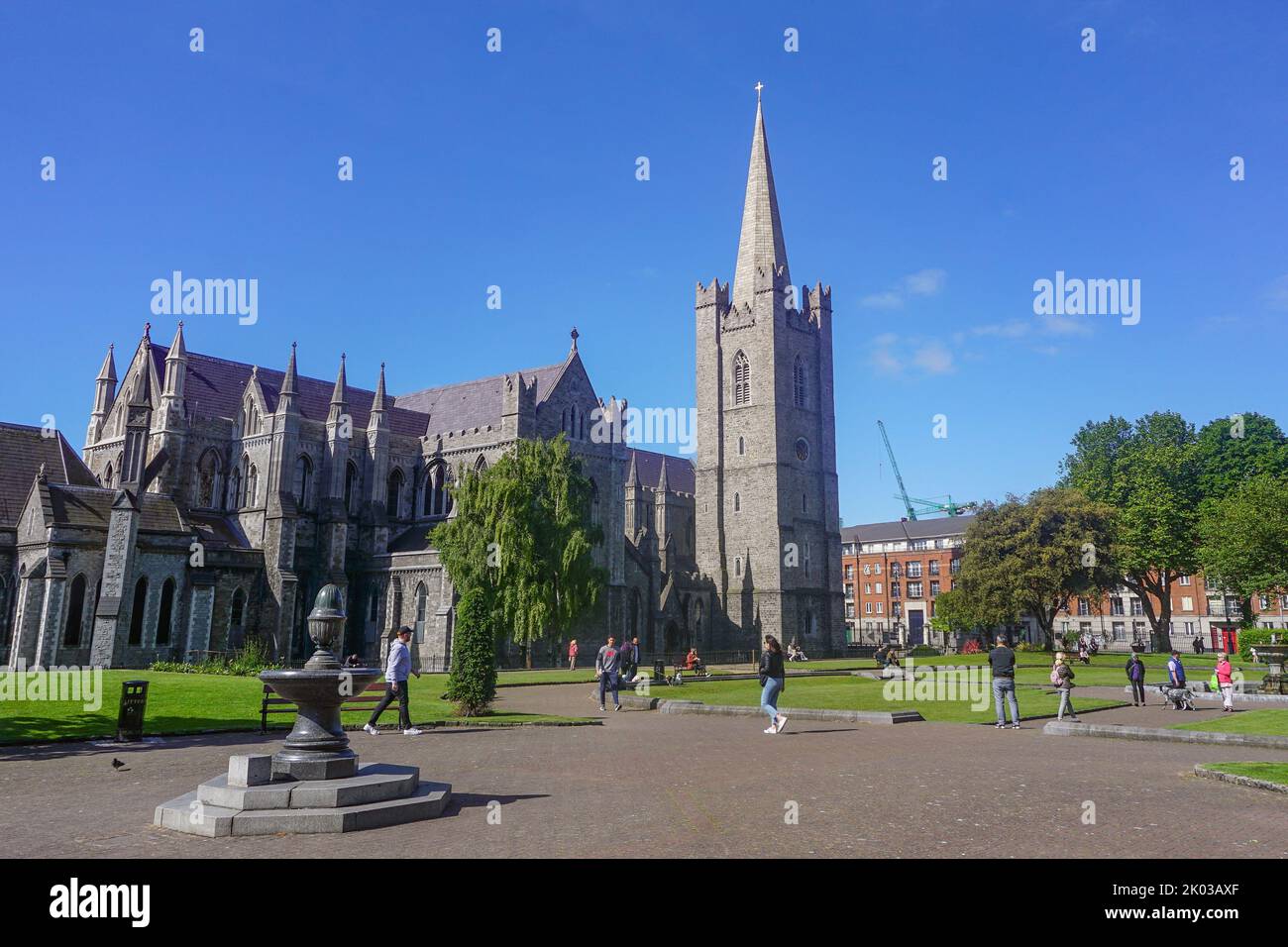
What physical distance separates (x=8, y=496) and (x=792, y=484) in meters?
51.3

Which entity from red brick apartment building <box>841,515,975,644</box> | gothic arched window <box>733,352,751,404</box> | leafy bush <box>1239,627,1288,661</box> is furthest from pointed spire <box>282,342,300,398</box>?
red brick apartment building <box>841,515,975,644</box>

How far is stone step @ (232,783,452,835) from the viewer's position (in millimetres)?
9156

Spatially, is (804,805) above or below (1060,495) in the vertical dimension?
below

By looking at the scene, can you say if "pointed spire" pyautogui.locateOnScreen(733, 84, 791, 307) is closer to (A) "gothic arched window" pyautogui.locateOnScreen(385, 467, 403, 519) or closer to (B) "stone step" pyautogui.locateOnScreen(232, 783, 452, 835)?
(A) "gothic arched window" pyautogui.locateOnScreen(385, 467, 403, 519)

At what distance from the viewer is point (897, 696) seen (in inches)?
1110

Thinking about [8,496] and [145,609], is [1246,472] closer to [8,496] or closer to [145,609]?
[145,609]

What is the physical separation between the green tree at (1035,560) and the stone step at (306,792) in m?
52.0

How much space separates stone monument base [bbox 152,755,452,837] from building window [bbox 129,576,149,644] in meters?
34.9

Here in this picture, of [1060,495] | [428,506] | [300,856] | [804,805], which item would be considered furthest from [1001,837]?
[1060,495]

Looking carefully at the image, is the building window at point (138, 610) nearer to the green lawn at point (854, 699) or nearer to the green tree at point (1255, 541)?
the green lawn at point (854, 699)

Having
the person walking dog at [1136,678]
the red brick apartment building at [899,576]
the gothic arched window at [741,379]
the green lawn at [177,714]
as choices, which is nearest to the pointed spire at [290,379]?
the green lawn at [177,714]

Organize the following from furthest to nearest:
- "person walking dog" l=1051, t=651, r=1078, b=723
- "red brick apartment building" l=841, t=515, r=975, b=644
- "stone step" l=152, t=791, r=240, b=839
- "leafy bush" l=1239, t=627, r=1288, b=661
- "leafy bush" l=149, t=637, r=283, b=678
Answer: "red brick apartment building" l=841, t=515, r=975, b=644 → "leafy bush" l=1239, t=627, r=1288, b=661 → "leafy bush" l=149, t=637, r=283, b=678 → "person walking dog" l=1051, t=651, r=1078, b=723 → "stone step" l=152, t=791, r=240, b=839

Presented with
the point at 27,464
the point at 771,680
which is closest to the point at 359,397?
the point at 27,464

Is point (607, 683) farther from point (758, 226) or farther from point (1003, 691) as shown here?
point (758, 226)
